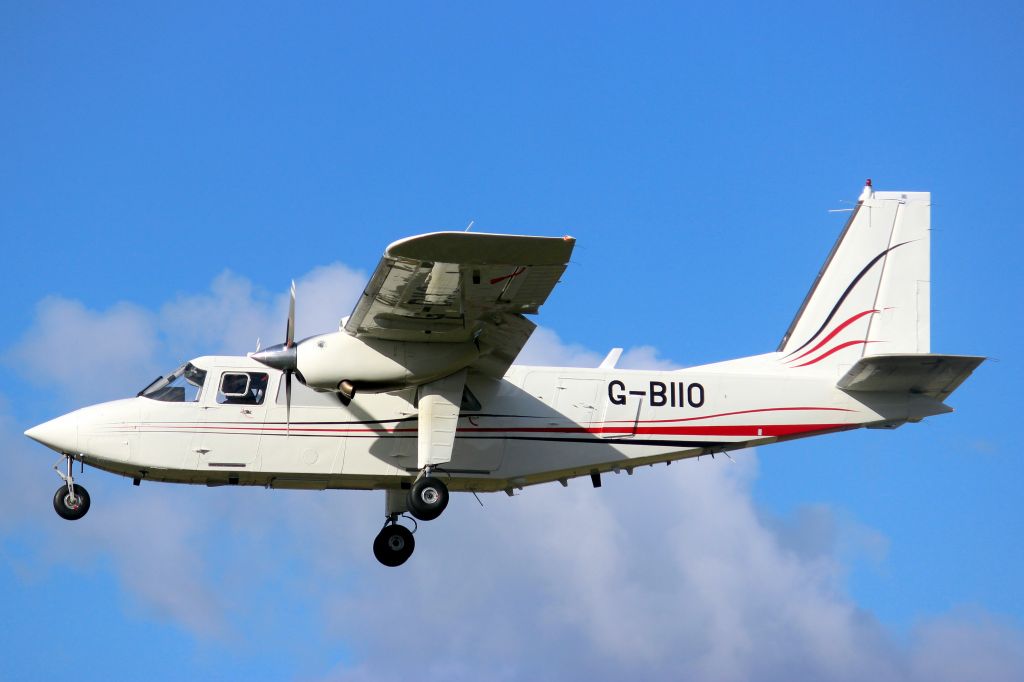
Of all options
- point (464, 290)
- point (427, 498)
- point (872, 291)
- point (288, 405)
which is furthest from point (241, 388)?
point (872, 291)

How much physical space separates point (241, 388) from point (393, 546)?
3.41 meters

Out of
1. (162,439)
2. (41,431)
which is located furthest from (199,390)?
(41,431)

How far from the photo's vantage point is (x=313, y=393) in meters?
17.8

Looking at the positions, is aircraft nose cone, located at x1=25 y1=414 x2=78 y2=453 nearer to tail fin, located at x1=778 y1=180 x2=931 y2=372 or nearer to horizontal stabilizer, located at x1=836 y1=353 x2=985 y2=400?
tail fin, located at x1=778 y1=180 x2=931 y2=372

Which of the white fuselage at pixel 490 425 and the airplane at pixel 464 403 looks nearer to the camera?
the airplane at pixel 464 403

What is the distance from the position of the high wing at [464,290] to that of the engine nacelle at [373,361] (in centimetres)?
13

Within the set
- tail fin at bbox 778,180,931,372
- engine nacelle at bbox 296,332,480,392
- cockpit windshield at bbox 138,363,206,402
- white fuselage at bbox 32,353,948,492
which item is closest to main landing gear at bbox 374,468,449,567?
white fuselage at bbox 32,353,948,492

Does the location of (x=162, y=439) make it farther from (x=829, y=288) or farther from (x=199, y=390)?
(x=829, y=288)

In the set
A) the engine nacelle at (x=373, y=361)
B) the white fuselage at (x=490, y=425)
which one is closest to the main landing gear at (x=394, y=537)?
the white fuselage at (x=490, y=425)

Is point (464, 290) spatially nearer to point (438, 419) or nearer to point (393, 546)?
point (438, 419)

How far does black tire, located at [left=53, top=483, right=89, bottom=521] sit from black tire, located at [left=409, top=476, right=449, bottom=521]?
4.40 metres

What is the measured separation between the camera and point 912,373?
18266mm

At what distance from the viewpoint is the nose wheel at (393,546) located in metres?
19.1

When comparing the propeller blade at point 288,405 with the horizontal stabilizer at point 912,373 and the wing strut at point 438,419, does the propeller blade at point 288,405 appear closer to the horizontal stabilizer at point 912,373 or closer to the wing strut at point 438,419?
the wing strut at point 438,419
